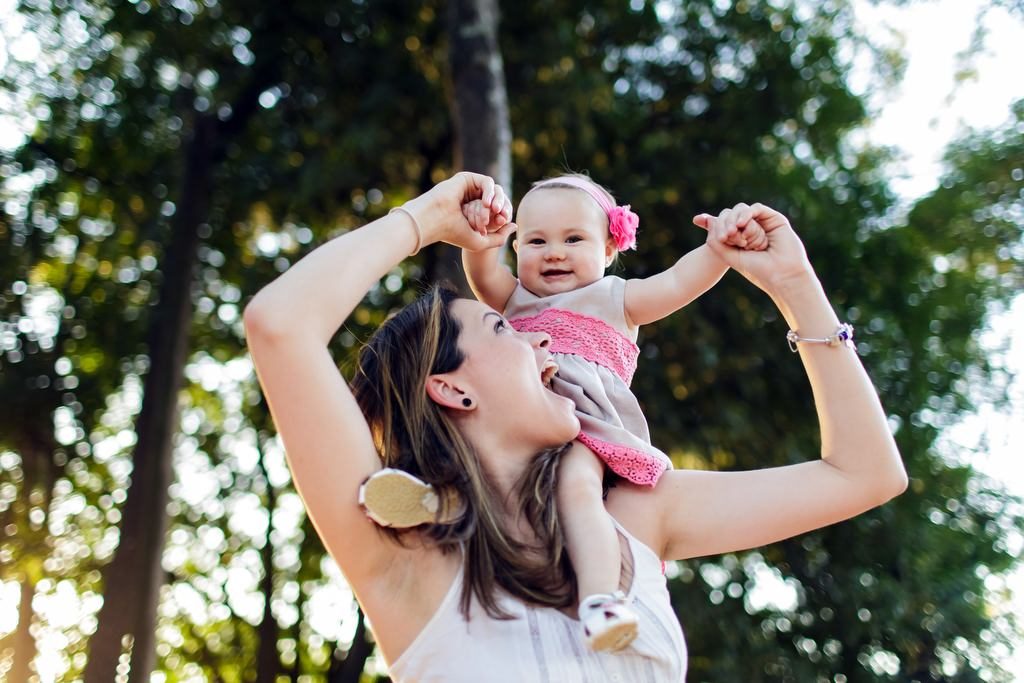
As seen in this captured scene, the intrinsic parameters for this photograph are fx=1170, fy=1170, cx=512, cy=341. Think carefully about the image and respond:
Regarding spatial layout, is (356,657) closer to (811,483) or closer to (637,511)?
(637,511)

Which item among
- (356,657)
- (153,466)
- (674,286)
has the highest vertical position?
(153,466)

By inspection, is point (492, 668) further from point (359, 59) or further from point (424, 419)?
point (359, 59)

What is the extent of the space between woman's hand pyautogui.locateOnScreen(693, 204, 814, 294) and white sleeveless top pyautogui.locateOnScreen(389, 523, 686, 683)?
0.81 m

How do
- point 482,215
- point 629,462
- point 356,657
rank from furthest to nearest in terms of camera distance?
point 356,657 → point 482,215 → point 629,462

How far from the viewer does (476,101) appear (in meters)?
7.62

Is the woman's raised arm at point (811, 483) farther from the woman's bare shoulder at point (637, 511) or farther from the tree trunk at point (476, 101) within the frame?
the tree trunk at point (476, 101)

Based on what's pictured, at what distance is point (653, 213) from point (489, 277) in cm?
846

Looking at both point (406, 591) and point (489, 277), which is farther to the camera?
point (489, 277)

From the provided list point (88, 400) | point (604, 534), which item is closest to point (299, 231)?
point (88, 400)

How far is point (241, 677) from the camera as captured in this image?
18.5m

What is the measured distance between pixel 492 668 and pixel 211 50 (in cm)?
1096

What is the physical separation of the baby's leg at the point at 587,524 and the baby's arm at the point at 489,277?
1.95 ft

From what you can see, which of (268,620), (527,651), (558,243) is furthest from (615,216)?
(268,620)

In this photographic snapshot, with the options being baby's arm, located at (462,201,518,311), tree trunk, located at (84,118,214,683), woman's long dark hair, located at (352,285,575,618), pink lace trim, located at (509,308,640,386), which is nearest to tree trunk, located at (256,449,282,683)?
tree trunk, located at (84,118,214,683)
